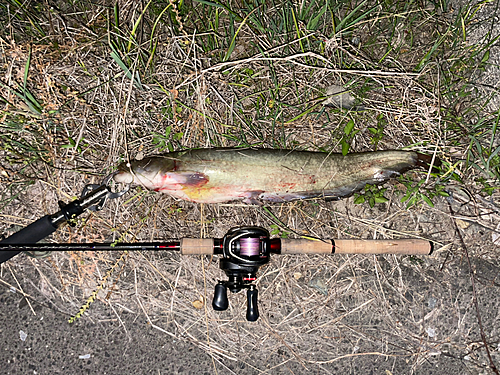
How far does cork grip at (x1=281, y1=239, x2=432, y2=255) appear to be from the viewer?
2285 mm

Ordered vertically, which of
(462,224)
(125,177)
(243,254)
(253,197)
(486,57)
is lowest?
(243,254)

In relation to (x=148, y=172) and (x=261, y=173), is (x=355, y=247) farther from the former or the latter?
(x=148, y=172)

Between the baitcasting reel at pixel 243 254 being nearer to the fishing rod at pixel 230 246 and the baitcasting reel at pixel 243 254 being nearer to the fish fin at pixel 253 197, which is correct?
the fishing rod at pixel 230 246

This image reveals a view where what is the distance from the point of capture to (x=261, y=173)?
2.27m

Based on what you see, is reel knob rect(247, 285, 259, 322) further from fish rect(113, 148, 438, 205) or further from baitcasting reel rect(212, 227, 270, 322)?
fish rect(113, 148, 438, 205)

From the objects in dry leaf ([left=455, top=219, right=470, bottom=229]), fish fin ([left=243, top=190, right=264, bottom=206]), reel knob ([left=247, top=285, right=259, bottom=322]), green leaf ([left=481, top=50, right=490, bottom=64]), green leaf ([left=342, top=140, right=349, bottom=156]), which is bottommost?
reel knob ([left=247, top=285, right=259, bottom=322])

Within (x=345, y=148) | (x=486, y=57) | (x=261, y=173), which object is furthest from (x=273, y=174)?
(x=486, y=57)

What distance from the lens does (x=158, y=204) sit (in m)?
2.60

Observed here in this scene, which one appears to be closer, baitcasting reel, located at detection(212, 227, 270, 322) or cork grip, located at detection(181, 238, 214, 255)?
baitcasting reel, located at detection(212, 227, 270, 322)

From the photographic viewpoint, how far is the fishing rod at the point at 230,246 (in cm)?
204

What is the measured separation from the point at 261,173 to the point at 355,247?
807 mm

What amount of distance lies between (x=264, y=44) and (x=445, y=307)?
2.47m

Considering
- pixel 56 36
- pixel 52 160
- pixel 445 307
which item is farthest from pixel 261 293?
pixel 56 36

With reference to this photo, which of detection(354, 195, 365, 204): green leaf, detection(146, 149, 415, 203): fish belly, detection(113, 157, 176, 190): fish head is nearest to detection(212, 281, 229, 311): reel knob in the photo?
detection(146, 149, 415, 203): fish belly
